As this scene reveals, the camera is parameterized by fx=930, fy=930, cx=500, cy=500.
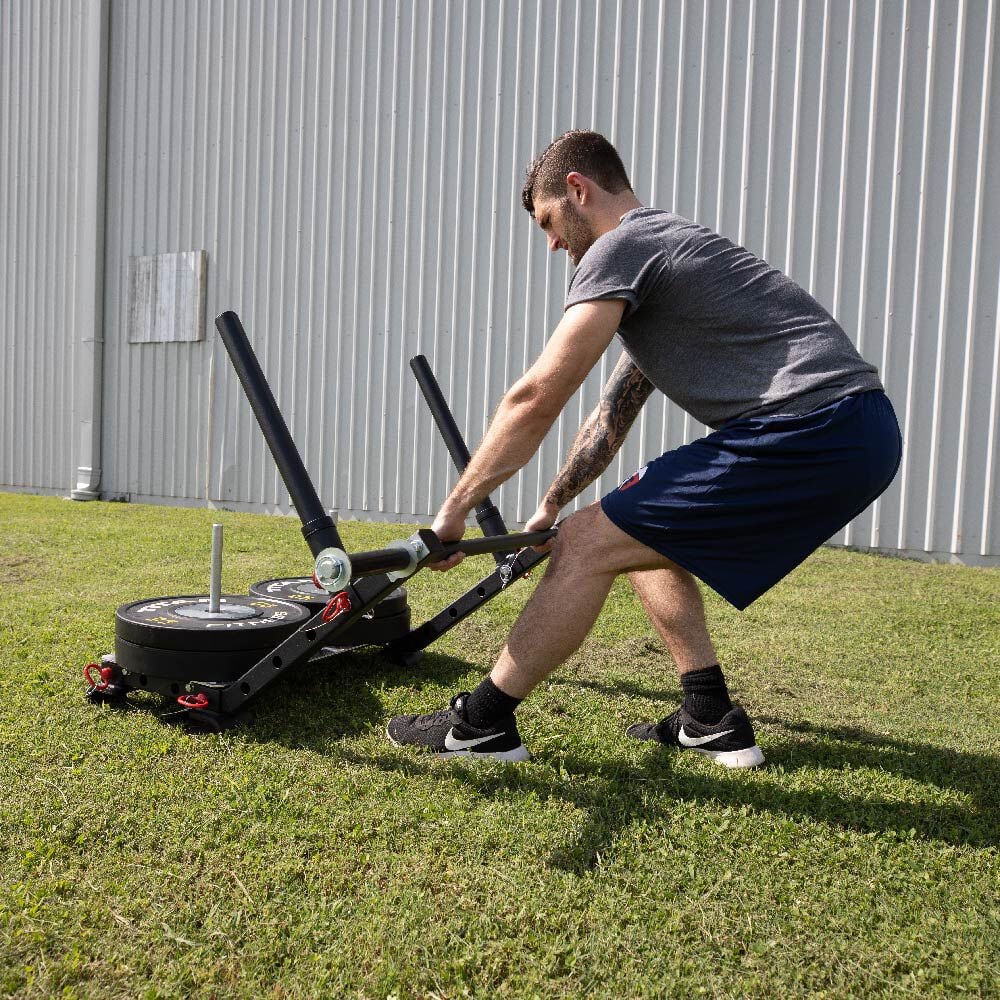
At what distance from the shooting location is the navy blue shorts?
2.03 meters

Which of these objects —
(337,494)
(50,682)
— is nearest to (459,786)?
(50,682)

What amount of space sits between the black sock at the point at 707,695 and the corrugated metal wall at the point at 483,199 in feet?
13.4

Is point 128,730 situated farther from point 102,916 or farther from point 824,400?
point 824,400

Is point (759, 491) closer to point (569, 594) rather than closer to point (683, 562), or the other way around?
point (683, 562)

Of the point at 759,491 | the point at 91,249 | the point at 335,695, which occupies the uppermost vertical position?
the point at 91,249

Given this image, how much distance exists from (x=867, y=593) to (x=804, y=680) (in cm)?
168

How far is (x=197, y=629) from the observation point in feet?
8.22

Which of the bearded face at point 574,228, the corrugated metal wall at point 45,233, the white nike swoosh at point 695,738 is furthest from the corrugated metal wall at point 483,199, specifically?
the bearded face at point 574,228

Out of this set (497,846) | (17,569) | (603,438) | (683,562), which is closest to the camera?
(497,846)

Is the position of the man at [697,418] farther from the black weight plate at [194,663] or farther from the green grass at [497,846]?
the black weight plate at [194,663]

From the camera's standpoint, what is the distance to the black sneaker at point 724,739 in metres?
2.37

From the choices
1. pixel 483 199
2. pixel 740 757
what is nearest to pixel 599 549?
pixel 740 757

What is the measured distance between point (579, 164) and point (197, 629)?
5.13 ft

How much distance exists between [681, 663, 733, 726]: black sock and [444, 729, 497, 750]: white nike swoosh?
542mm
